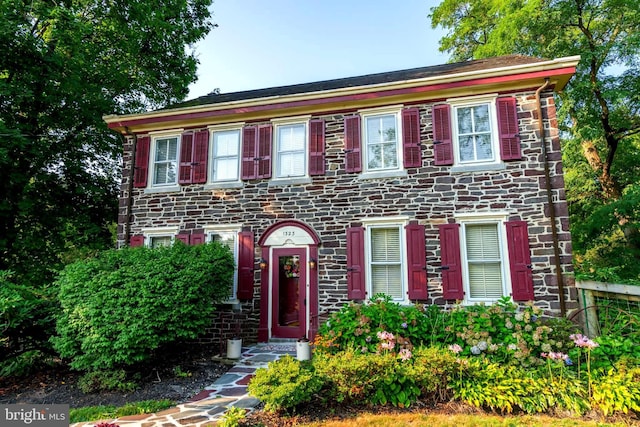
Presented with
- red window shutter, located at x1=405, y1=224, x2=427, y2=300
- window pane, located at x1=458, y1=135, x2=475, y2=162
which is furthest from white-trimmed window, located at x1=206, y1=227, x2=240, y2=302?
window pane, located at x1=458, y1=135, x2=475, y2=162

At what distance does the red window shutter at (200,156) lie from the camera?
29.0 ft

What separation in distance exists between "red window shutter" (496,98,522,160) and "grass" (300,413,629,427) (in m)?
4.93

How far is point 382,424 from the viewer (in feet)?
12.9

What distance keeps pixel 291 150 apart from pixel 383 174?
2355mm

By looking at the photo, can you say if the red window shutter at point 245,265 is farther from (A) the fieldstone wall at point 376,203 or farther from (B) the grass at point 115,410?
(B) the grass at point 115,410

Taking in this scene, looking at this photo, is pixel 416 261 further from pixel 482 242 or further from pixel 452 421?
pixel 452 421

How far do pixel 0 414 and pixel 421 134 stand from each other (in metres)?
8.55

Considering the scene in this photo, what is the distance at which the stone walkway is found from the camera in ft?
14.0

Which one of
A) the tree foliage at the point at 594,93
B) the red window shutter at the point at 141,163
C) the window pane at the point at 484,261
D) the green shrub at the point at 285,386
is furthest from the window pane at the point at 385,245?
the tree foliage at the point at 594,93

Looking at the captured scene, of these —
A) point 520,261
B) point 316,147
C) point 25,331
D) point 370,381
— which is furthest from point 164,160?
point 520,261

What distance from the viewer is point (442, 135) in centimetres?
768

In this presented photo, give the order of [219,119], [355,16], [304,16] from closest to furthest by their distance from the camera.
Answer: [219,119] < [304,16] < [355,16]

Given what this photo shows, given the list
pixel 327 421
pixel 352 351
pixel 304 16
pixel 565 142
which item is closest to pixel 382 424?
pixel 327 421

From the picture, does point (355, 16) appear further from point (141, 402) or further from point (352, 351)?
point (141, 402)
